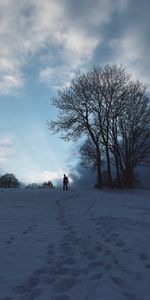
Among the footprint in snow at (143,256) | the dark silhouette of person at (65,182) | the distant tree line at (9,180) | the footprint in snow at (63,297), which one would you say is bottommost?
the footprint in snow at (63,297)

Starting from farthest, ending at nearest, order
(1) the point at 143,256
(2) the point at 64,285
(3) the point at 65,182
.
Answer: (3) the point at 65,182
(1) the point at 143,256
(2) the point at 64,285

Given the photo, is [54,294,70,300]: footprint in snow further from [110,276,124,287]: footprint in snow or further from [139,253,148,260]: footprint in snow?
[139,253,148,260]: footprint in snow

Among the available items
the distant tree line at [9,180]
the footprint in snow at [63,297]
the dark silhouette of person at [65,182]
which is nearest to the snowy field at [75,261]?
the footprint in snow at [63,297]

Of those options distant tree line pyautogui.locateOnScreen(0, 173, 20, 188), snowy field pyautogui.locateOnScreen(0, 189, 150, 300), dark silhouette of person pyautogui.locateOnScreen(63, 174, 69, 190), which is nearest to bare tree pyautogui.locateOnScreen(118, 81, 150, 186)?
dark silhouette of person pyautogui.locateOnScreen(63, 174, 69, 190)

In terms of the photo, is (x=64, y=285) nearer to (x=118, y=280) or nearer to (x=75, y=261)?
(x=118, y=280)

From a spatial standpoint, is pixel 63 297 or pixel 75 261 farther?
pixel 75 261

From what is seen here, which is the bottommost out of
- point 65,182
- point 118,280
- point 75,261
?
point 118,280

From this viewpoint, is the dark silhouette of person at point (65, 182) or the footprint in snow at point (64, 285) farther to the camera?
A: the dark silhouette of person at point (65, 182)

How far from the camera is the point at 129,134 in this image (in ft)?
150

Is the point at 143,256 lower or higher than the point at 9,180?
lower

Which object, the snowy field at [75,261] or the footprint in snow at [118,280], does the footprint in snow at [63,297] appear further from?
the footprint in snow at [118,280]

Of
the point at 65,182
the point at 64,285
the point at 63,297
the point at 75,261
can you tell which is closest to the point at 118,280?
the point at 64,285

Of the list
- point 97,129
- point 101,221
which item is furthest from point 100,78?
point 101,221

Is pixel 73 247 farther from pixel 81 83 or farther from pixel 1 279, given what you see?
pixel 81 83
